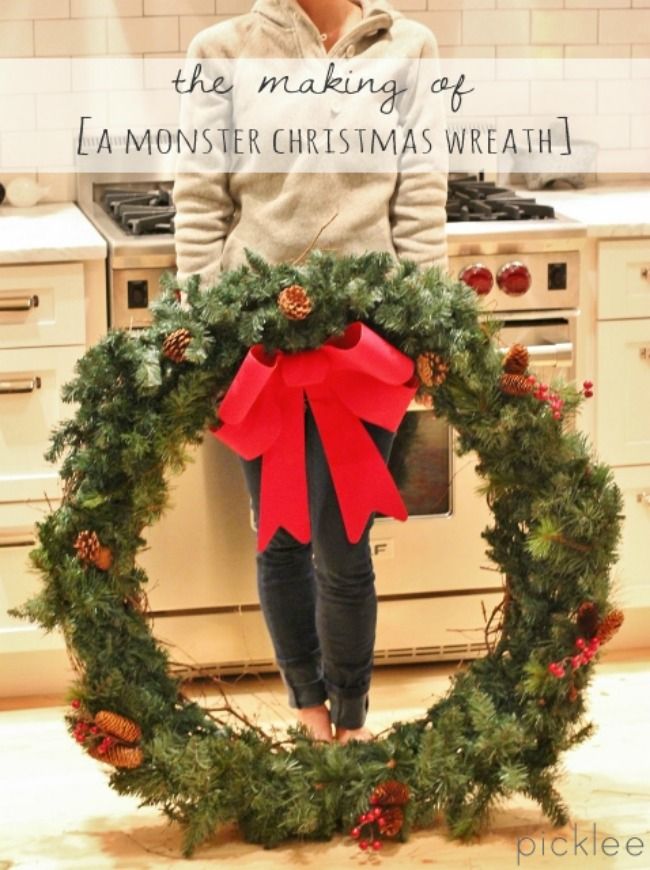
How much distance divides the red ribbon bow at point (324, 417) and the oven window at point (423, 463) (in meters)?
0.68

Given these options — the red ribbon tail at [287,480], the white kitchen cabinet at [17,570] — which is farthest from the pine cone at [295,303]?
the white kitchen cabinet at [17,570]

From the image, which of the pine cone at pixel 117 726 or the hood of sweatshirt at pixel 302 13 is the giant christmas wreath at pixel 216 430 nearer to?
the pine cone at pixel 117 726

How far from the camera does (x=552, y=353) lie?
354 centimetres

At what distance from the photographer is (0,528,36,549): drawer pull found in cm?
352

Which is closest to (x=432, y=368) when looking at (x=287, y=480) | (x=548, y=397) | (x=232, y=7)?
(x=548, y=397)

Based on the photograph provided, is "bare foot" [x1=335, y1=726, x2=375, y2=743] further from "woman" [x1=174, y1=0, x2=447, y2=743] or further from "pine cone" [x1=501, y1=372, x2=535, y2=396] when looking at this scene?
"pine cone" [x1=501, y1=372, x2=535, y2=396]

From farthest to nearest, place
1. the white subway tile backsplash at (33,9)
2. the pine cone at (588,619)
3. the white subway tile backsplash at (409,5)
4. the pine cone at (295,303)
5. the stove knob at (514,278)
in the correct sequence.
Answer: the white subway tile backsplash at (409,5)
the white subway tile backsplash at (33,9)
the stove knob at (514,278)
the pine cone at (588,619)
the pine cone at (295,303)

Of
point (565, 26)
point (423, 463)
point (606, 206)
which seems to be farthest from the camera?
point (565, 26)

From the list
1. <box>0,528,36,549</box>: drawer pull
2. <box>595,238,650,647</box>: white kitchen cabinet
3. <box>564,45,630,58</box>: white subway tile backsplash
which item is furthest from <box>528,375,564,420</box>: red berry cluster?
<box>564,45,630,58</box>: white subway tile backsplash

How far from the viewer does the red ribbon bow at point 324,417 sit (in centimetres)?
270

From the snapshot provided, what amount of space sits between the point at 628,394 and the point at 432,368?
1.10 m

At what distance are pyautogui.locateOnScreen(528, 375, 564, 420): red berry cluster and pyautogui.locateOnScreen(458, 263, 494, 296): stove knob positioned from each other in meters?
0.72

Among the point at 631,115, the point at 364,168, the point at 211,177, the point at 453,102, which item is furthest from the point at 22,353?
the point at 631,115

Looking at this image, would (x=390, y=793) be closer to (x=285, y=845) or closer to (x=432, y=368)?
(x=285, y=845)
